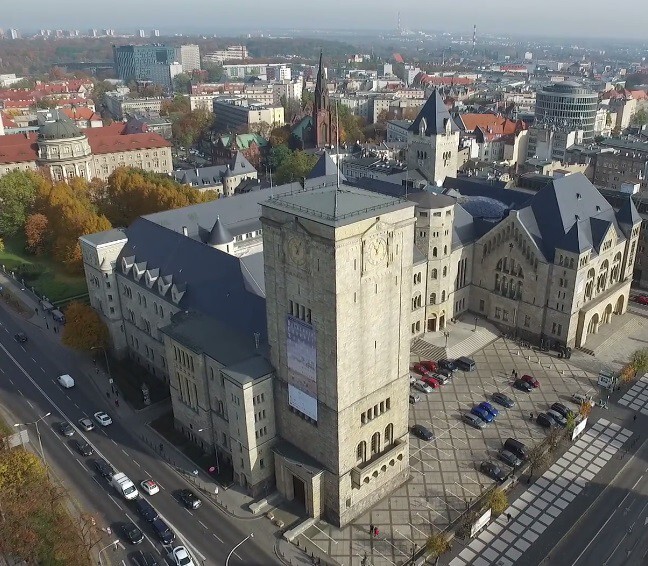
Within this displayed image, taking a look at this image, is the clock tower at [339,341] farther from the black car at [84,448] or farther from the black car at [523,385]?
the black car at [523,385]

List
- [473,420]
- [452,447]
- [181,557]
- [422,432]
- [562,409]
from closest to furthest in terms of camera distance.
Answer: [181,557] → [452,447] → [422,432] → [473,420] → [562,409]

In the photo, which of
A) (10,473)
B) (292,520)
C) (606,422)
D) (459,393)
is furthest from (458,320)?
(10,473)

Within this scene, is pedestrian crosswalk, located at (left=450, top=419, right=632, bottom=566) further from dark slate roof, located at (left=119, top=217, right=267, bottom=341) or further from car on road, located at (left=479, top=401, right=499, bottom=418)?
dark slate roof, located at (left=119, top=217, right=267, bottom=341)

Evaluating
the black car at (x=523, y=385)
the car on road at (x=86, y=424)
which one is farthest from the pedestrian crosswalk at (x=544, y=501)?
the car on road at (x=86, y=424)

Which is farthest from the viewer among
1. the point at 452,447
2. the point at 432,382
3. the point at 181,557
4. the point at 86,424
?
the point at 432,382

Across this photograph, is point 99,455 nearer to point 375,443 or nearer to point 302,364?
point 302,364

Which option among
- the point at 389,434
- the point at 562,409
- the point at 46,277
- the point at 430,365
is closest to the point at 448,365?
the point at 430,365

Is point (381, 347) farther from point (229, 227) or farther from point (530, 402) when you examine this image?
point (229, 227)
